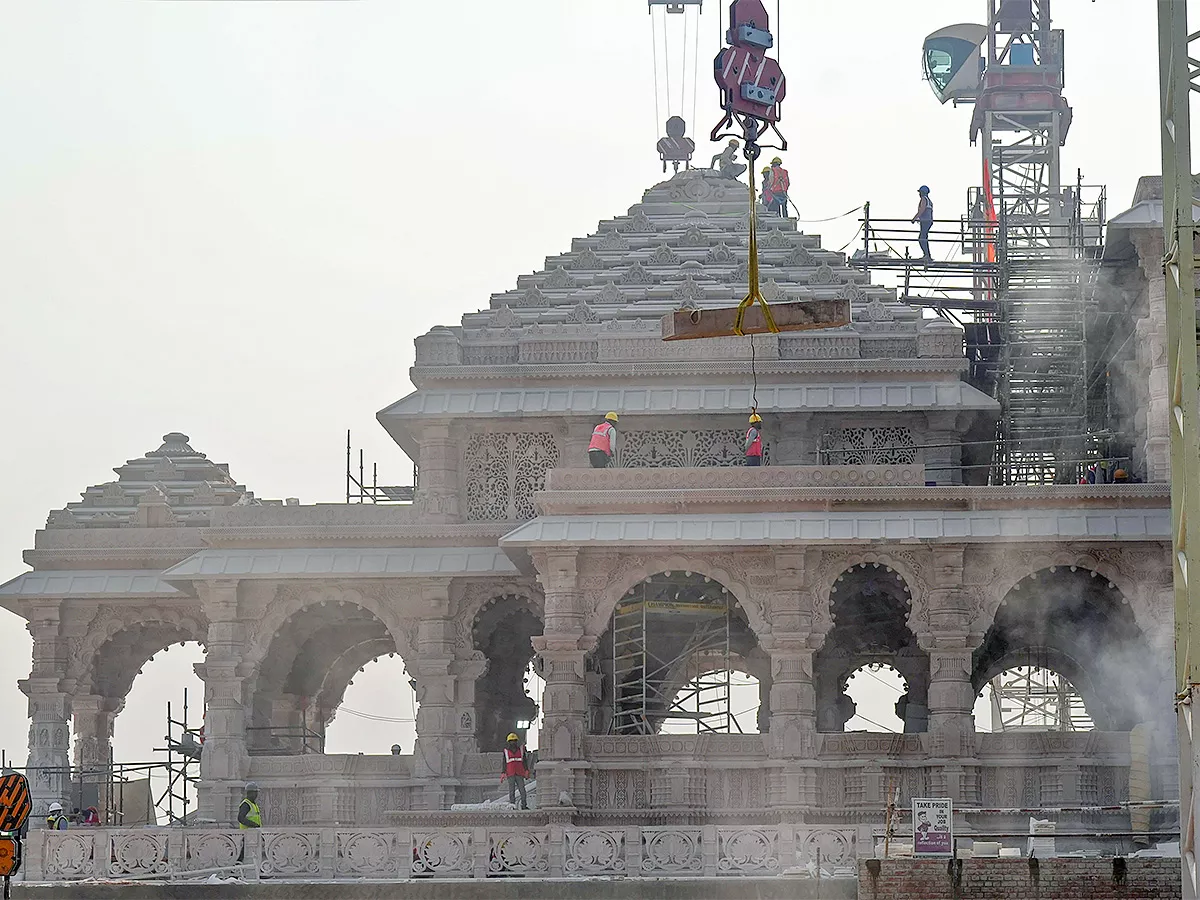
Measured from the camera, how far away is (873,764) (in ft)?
108

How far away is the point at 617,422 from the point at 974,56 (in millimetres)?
23649

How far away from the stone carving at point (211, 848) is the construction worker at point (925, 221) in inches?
857

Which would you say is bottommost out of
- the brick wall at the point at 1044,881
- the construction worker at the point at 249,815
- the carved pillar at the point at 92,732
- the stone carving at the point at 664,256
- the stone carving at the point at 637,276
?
the brick wall at the point at 1044,881

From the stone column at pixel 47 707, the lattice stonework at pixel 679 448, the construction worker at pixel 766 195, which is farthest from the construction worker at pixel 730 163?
the stone column at pixel 47 707

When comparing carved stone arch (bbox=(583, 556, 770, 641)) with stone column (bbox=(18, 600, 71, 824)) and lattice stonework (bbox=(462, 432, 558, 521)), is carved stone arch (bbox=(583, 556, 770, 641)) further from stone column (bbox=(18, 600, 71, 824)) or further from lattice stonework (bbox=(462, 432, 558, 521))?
stone column (bbox=(18, 600, 71, 824))

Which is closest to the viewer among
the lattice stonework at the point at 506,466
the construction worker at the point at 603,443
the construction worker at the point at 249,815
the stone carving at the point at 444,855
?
the stone carving at the point at 444,855

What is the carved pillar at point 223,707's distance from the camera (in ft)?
117

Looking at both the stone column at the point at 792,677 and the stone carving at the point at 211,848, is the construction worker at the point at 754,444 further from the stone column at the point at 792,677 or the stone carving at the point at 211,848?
the stone carving at the point at 211,848

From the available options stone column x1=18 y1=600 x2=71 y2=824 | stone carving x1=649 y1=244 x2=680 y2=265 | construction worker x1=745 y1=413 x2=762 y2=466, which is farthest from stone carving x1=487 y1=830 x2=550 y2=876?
stone carving x1=649 y1=244 x2=680 y2=265

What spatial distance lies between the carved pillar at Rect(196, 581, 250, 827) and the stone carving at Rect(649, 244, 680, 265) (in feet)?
33.9

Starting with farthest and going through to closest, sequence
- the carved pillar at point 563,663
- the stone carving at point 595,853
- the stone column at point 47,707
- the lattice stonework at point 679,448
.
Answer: the stone column at point 47,707 < the lattice stonework at point 679,448 < the carved pillar at point 563,663 < the stone carving at point 595,853

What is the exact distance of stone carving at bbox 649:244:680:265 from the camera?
41.7 metres

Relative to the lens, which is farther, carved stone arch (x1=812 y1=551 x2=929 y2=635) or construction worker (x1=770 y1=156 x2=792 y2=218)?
construction worker (x1=770 y1=156 x2=792 y2=218)

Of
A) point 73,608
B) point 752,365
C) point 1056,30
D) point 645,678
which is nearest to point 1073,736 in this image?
point 645,678
